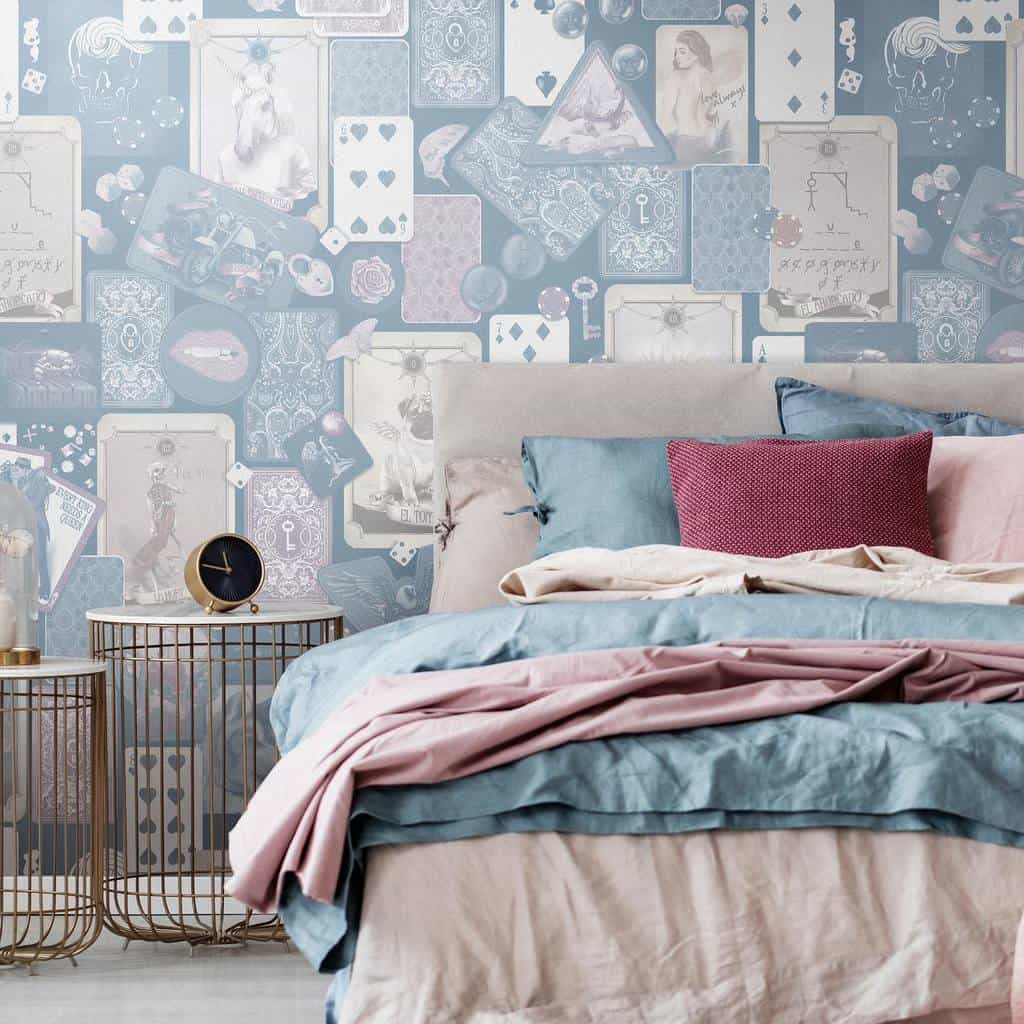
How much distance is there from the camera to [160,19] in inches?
130

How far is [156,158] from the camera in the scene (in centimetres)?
329

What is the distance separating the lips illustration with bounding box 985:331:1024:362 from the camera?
3.36 metres

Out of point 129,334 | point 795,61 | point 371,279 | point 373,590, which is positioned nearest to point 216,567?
point 373,590

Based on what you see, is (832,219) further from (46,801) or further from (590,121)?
(46,801)

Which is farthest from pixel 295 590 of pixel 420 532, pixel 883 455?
pixel 883 455

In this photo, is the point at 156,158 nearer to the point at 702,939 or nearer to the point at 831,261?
the point at 831,261

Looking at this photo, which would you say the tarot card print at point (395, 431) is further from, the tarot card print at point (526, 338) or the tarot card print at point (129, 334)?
the tarot card print at point (129, 334)

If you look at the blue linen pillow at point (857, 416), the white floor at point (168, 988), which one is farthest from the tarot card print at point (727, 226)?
the white floor at point (168, 988)

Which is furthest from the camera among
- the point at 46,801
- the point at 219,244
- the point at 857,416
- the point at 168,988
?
the point at 219,244

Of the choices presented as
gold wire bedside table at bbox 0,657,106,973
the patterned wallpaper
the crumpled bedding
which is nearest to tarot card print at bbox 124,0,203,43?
the patterned wallpaper

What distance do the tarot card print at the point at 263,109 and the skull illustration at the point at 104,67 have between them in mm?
157

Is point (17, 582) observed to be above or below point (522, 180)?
below

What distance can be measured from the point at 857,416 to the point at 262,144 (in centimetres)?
160

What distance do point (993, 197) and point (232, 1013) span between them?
8.53 feet
